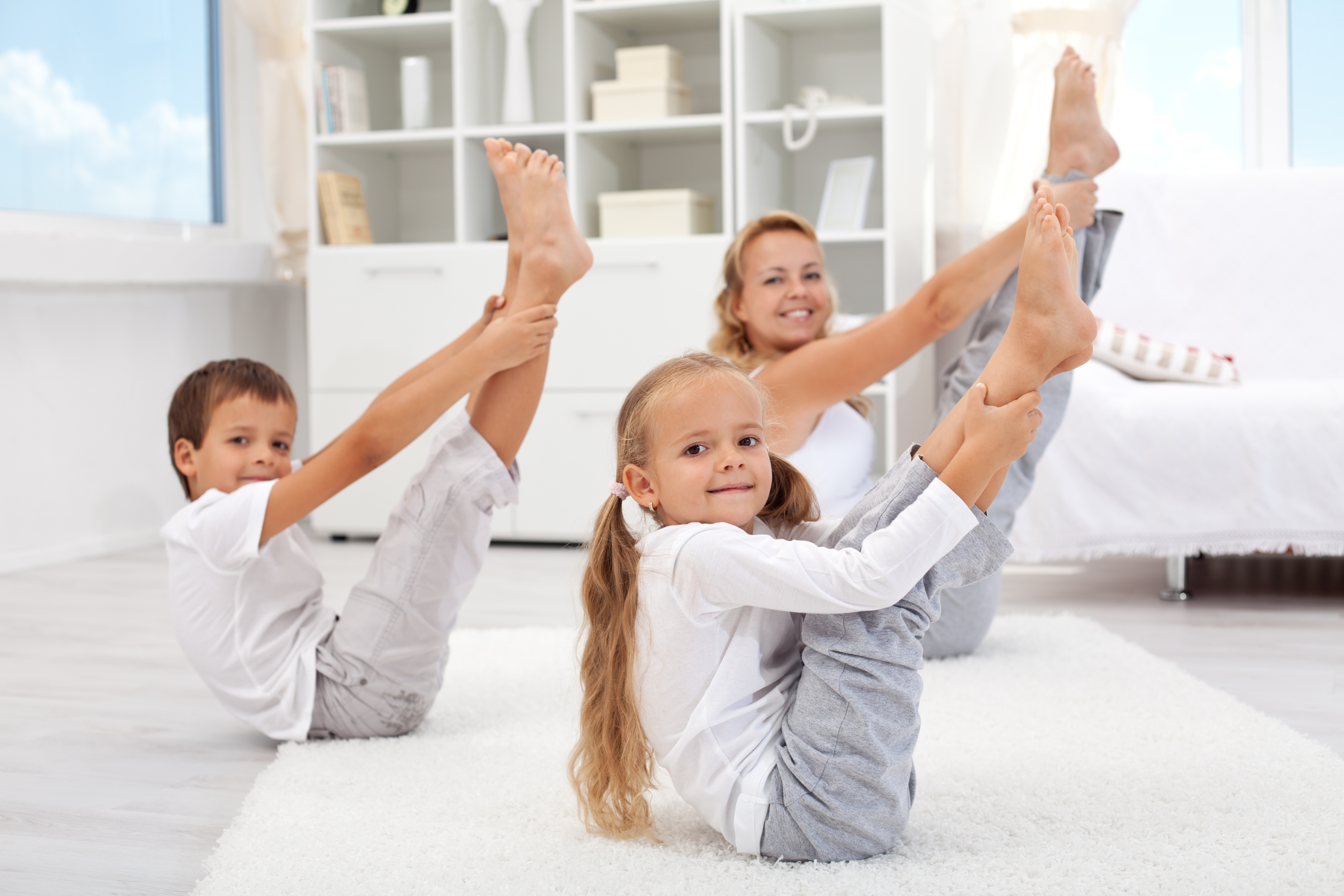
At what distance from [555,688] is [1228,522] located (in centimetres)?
132

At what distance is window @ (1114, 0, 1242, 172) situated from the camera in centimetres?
348

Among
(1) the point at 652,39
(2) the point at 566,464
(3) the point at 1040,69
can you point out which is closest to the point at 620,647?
(2) the point at 566,464

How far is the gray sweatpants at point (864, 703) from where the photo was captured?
1.08 m

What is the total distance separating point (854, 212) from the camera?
125 inches

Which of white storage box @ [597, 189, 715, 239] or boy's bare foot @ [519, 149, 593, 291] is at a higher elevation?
white storage box @ [597, 189, 715, 239]

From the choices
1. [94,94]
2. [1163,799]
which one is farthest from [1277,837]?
[94,94]

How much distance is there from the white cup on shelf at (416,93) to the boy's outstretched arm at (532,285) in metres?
2.09

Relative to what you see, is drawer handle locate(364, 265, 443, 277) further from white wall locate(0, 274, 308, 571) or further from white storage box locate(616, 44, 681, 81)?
white storage box locate(616, 44, 681, 81)

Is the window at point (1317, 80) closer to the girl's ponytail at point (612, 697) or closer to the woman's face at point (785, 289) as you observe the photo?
the woman's face at point (785, 289)

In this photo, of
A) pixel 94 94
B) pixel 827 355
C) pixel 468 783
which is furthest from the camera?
pixel 94 94

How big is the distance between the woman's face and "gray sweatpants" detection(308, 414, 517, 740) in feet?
1.75

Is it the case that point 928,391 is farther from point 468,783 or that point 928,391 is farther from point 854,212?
point 468,783

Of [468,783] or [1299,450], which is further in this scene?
[1299,450]

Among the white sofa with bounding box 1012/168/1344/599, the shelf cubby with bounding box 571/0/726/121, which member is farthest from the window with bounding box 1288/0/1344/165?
the shelf cubby with bounding box 571/0/726/121
